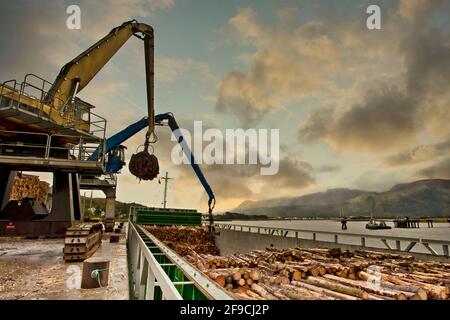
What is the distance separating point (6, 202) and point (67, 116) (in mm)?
6014

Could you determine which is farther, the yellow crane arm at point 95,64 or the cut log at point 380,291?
the yellow crane arm at point 95,64

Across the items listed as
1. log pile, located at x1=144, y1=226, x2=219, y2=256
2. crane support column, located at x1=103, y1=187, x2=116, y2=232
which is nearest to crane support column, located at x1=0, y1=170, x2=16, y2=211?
log pile, located at x1=144, y1=226, x2=219, y2=256

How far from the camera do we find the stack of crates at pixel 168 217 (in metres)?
26.3

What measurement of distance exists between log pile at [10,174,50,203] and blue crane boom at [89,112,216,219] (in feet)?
39.0

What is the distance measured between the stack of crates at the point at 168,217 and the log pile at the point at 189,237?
4.96 ft

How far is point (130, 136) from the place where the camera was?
79.1 ft

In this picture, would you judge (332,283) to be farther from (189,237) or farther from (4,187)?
(189,237)

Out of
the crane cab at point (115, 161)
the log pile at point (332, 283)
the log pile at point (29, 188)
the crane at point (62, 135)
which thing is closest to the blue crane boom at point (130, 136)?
the crane cab at point (115, 161)

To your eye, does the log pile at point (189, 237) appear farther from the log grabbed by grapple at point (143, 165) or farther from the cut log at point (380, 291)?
the cut log at point (380, 291)

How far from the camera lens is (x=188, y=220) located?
27938 millimetres

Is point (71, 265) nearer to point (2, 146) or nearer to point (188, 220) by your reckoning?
point (2, 146)
